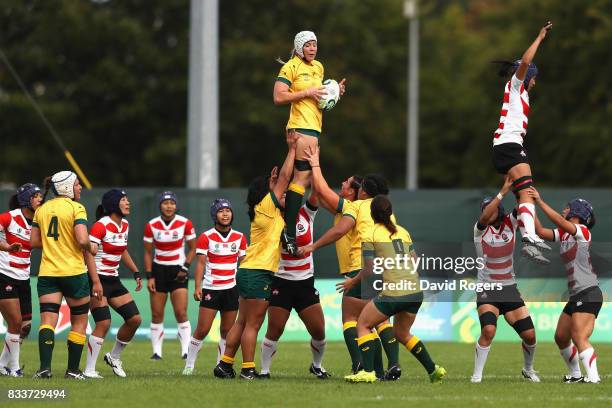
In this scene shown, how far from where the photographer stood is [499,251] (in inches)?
539

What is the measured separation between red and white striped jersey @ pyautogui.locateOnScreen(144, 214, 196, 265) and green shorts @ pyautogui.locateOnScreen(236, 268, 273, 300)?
4336 millimetres

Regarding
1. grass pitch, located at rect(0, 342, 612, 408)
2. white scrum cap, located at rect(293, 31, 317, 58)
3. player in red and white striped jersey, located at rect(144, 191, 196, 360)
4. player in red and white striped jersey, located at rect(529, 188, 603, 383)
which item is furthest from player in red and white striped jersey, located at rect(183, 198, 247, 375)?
player in red and white striped jersey, located at rect(529, 188, 603, 383)

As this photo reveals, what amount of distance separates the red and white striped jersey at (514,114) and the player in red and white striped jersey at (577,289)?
2.14ft

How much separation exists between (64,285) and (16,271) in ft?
5.26

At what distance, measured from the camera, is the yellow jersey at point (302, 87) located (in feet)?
43.9

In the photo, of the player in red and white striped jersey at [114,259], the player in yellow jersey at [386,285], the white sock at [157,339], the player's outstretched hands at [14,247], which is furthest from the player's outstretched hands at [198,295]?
the player in yellow jersey at [386,285]

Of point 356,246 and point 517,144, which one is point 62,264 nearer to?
point 356,246


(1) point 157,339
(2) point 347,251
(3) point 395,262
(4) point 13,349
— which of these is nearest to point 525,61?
(3) point 395,262

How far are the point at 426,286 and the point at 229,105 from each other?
3112 centimetres

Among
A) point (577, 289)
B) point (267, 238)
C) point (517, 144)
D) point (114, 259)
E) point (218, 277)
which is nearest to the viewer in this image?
point (517, 144)

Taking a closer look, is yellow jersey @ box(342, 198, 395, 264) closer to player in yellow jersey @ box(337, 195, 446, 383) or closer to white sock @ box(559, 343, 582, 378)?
player in yellow jersey @ box(337, 195, 446, 383)

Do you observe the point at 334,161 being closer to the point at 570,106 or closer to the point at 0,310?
the point at 570,106

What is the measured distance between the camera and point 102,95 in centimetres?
4419

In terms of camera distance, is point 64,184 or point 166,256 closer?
point 64,184
